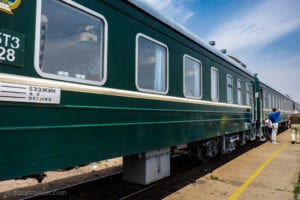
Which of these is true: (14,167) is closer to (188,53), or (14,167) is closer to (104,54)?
(104,54)

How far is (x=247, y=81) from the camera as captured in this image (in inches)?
417

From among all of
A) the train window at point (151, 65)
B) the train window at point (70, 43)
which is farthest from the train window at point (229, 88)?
the train window at point (70, 43)

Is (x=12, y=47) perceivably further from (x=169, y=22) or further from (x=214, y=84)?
(x=214, y=84)

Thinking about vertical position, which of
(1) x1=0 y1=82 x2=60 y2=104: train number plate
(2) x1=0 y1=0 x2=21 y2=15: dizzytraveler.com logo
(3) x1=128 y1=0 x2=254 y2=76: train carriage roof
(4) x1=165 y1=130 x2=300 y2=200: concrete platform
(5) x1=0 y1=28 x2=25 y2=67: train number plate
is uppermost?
(3) x1=128 y1=0 x2=254 y2=76: train carriage roof

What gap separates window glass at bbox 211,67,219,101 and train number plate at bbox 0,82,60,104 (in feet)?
15.8

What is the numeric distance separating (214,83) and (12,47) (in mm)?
5412

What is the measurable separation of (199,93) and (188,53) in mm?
983

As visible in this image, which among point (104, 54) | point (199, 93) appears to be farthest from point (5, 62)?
point (199, 93)

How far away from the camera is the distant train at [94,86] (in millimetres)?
2434

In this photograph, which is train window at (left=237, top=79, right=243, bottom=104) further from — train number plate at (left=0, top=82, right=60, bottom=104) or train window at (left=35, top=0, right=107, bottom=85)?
train number plate at (left=0, top=82, right=60, bottom=104)

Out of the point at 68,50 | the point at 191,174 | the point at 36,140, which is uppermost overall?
the point at 68,50

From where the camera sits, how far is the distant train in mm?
2434

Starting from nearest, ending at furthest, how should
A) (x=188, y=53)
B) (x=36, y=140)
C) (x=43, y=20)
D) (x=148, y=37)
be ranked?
(x=36, y=140)
(x=43, y=20)
(x=148, y=37)
(x=188, y=53)

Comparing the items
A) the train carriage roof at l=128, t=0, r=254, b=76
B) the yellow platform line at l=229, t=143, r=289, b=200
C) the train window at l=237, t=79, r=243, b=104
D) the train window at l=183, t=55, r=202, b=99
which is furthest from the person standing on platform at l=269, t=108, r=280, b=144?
the train window at l=183, t=55, r=202, b=99
